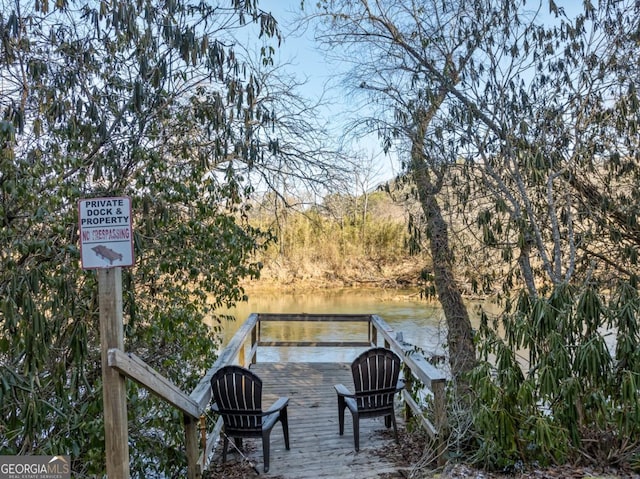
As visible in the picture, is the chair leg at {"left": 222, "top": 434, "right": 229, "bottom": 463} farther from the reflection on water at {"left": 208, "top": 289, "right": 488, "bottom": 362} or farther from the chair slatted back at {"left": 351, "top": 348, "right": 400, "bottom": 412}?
the reflection on water at {"left": 208, "top": 289, "right": 488, "bottom": 362}

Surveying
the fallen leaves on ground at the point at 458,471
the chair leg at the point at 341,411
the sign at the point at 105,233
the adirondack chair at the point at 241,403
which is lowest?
the fallen leaves on ground at the point at 458,471

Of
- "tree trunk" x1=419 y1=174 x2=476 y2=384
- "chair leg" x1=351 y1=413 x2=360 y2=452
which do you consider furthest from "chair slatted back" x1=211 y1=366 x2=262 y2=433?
"tree trunk" x1=419 y1=174 x2=476 y2=384

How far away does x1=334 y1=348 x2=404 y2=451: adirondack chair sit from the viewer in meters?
4.09

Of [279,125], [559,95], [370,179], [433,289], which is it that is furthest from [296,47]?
[433,289]

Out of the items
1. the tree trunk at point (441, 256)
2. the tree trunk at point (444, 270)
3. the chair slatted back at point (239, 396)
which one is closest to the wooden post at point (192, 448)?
the chair slatted back at point (239, 396)

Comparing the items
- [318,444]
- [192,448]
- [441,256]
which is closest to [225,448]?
[192,448]

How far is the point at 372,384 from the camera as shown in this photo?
4.11 meters

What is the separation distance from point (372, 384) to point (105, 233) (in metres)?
2.55

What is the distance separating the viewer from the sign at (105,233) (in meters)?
2.31

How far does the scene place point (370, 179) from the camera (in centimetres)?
833

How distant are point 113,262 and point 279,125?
4143mm

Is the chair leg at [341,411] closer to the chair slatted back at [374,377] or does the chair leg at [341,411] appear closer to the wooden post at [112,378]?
the chair slatted back at [374,377]

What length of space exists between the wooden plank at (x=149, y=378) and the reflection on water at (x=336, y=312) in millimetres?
4796

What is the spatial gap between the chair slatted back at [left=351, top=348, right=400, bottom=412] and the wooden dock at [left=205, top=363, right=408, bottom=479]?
Answer: 386mm
